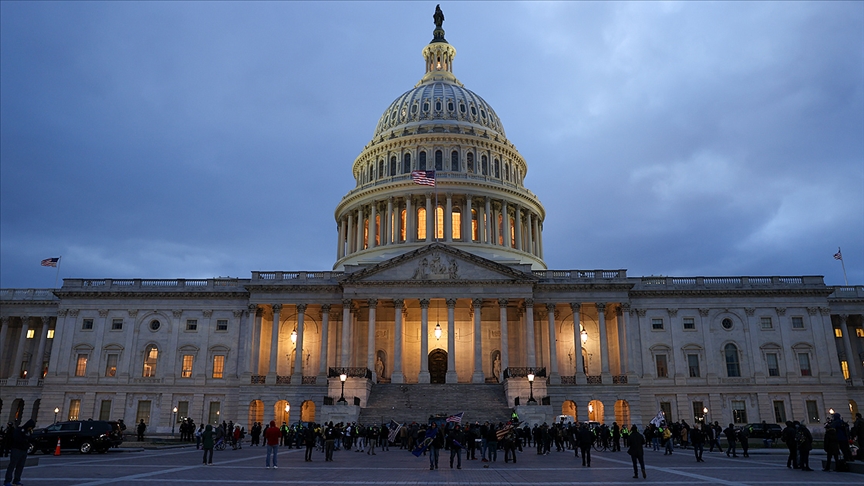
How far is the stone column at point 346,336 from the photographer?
5768 cm

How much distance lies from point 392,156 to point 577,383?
38519mm

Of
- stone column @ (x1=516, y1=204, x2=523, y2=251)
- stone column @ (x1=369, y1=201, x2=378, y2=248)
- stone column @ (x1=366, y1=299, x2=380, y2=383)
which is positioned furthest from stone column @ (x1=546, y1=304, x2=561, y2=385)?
stone column @ (x1=369, y1=201, x2=378, y2=248)

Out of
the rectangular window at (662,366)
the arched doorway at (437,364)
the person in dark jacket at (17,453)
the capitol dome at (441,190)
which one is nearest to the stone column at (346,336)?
the arched doorway at (437,364)

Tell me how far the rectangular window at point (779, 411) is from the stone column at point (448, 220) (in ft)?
117

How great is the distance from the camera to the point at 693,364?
62.3 m

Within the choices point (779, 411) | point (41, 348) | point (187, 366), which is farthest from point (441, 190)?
point (41, 348)

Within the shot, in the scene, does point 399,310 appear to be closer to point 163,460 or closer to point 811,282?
point 163,460

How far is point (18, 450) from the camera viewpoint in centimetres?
1756

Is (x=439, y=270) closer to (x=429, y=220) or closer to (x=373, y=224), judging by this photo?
(x=429, y=220)

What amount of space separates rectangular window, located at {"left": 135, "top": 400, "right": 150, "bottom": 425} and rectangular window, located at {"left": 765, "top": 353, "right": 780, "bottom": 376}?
57.3 meters

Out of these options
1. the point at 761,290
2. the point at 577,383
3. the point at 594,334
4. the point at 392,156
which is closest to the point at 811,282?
the point at 761,290

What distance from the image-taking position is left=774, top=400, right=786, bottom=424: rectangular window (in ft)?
198

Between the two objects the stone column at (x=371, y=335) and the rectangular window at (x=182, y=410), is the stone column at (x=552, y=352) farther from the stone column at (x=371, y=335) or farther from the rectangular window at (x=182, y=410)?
the rectangular window at (x=182, y=410)

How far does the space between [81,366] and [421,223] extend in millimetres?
37502
